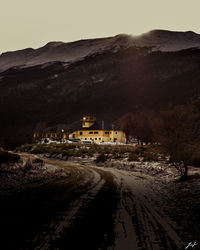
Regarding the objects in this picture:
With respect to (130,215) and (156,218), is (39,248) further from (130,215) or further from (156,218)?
(156,218)

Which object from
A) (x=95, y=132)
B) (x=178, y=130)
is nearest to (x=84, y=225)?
(x=178, y=130)

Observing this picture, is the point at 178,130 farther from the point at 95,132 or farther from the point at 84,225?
the point at 95,132

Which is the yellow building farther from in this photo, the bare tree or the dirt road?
the dirt road

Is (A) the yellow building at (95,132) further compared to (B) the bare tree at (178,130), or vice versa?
(A) the yellow building at (95,132)

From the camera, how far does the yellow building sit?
295 ft

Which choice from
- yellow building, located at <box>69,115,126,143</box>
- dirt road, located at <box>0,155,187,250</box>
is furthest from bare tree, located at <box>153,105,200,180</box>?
yellow building, located at <box>69,115,126,143</box>

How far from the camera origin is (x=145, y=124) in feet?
243

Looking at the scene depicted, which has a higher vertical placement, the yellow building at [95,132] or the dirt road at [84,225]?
the yellow building at [95,132]

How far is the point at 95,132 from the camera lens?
90250 millimetres

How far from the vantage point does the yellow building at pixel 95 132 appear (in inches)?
3536

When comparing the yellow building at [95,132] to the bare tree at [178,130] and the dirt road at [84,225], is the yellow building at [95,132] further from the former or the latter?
the dirt road at [84,225]

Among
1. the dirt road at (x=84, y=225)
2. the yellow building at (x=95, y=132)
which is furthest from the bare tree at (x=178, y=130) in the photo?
the yellow building at (x=95, y=132)

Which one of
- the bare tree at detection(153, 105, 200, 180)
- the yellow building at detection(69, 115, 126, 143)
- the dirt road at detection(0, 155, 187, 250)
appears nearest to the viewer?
the dirt road at detection(0, 155, 187, 250)

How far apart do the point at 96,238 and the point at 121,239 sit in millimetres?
581
